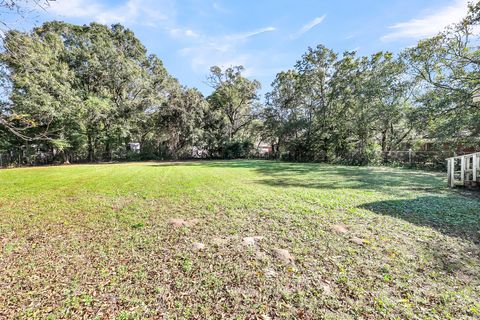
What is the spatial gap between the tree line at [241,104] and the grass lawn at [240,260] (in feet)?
27.8

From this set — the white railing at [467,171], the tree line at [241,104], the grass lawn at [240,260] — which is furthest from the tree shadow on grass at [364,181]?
the tree line at [241,104]

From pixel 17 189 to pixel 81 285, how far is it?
5.76 meters

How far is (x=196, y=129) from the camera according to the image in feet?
65.6

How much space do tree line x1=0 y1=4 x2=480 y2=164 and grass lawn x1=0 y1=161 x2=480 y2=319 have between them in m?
8.48

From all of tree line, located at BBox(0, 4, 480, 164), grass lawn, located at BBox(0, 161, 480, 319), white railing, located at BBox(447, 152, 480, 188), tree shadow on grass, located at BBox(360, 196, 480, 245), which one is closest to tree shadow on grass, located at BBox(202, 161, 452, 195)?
white railing, located at BBox(447, 152, 480, 188)

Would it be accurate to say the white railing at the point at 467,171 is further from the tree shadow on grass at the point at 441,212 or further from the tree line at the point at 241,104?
the tree line at the point at 241,104

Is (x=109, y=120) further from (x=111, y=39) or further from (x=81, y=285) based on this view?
(x=81, y=285)

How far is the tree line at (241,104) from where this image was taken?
1005 cm

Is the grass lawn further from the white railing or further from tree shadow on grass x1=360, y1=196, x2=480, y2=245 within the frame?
the white railing

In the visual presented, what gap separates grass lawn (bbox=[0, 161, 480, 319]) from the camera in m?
1.61

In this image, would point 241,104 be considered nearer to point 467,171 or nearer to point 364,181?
point 364,181

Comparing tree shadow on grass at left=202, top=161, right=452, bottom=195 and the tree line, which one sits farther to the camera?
the tree line

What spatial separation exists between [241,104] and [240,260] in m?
21.8

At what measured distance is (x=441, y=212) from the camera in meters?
3.74
